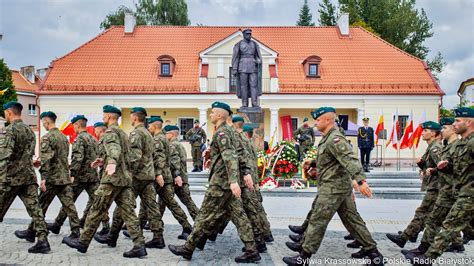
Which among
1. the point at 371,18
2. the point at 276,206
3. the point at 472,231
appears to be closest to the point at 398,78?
the point at 371,18

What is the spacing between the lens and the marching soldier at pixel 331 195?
17.4 feet

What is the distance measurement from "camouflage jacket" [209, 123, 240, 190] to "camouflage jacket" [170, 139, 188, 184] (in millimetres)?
1918

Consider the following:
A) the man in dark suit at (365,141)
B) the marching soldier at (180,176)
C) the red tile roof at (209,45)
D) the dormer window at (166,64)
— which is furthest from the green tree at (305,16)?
the marching soldier at (180,176)

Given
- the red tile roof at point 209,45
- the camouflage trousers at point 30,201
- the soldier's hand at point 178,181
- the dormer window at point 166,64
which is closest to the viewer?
the camouflage trousers at point 30,201

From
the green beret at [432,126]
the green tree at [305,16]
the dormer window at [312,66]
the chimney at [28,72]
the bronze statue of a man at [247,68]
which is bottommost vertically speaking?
the green beret at [432,126]

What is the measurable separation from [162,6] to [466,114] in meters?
37.3

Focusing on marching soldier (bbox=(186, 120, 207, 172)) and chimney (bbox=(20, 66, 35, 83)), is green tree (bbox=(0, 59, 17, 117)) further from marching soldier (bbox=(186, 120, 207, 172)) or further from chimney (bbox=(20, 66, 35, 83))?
marching soldier (bbox=(186, 120, 207, 172))

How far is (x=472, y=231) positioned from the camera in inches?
253

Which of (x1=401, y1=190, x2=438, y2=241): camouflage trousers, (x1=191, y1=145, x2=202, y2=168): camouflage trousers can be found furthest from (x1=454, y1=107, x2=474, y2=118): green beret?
(x1=191, y1=145, x2=202, y2=168): camouflage trousers

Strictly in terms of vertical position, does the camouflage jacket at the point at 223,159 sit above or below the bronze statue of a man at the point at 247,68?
below

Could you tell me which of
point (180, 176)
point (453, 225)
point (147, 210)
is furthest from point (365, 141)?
point (453, 225)

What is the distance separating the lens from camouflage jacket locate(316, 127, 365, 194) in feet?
17.0

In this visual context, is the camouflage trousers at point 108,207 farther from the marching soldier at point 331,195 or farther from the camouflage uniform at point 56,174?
the marching soldier at point 331,195

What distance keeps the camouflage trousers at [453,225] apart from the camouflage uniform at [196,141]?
11734mm
